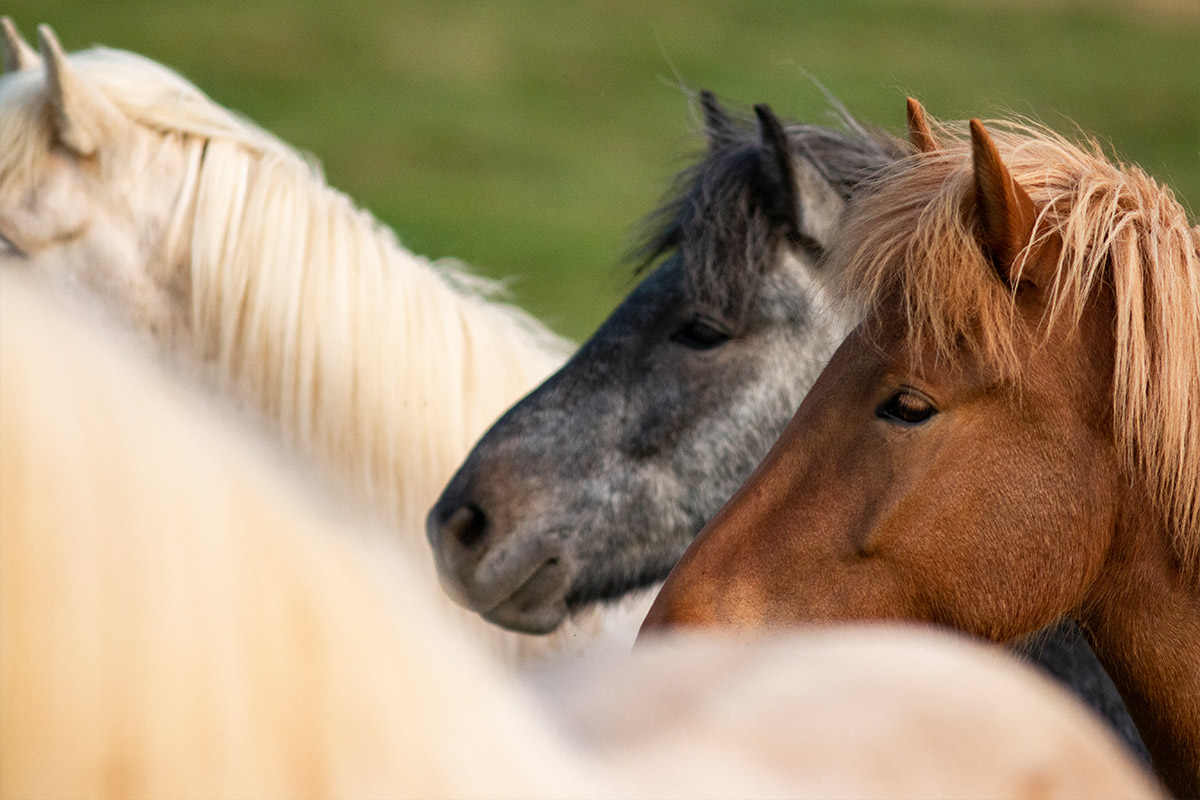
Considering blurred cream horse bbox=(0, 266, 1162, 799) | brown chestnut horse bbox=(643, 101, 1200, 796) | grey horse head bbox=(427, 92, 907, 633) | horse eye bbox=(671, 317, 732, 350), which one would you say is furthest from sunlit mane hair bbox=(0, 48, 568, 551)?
blurred cream horse bbox=(0, 266, 1162, 799)

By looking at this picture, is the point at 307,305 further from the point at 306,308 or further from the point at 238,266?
the point at 238,266

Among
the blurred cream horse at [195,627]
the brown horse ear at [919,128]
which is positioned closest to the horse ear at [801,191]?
the brown horse ear at [919,128]

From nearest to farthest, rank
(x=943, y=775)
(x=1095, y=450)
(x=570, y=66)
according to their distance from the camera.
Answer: (x=943, y=775) < (x=1095, y=450) < (x=570, y=66)

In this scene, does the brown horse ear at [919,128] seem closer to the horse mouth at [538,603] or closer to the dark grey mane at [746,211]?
the dark grey mane at [746,211]

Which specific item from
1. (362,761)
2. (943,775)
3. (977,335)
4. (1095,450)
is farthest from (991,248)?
(362,761)

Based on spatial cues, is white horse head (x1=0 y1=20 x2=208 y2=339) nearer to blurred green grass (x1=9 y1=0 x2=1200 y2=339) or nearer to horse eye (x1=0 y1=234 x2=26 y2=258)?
horse eye (x1=0 y1=234 x2=26 y2=258)

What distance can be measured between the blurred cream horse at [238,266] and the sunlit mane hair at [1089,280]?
1.09m

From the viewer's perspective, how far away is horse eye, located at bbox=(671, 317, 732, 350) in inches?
88.1

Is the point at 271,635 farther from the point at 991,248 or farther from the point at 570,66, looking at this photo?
the point at 570,66

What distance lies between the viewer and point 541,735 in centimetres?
78

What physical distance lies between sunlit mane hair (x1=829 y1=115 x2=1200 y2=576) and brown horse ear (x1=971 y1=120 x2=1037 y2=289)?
15 mm

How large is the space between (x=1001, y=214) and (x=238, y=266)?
4.83 feet

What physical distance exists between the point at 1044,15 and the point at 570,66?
6750 mm

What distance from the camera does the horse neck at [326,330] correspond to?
2344 millimetres
